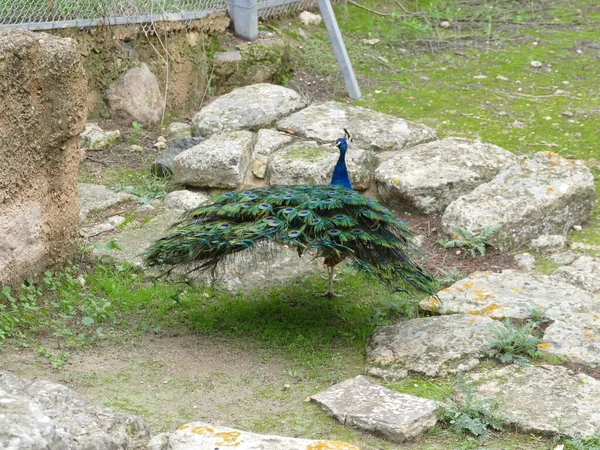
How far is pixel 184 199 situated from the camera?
265 inches

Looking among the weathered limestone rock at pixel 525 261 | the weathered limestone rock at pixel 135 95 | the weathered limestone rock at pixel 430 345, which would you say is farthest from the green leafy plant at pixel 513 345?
the weathered limestone rock at pixel 135 95

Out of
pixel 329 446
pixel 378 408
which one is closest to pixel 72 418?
pixel 329 446

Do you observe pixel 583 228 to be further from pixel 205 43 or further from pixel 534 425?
pixel 205 43

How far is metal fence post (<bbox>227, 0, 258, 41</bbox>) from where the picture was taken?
8.51 metres

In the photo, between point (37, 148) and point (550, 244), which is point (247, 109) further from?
point (550, 244)

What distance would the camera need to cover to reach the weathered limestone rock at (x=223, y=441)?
3447 mm

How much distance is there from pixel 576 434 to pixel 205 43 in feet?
17.9

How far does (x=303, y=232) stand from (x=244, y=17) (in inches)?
171

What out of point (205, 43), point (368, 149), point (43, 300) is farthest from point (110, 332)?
point (205, 43)

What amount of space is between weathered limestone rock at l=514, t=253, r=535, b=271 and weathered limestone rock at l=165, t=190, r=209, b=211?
226 cm

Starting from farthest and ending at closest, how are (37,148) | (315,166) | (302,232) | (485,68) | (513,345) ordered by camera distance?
(485,68) < (315,166) < (37,148) < (513,345) < (302,232)

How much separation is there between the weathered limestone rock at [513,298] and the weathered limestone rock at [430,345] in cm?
23

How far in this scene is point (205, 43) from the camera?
8406mm

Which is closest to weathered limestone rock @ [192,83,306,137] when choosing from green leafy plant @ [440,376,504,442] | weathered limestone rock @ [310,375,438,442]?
weathered limestone rock @ [310,375,438,442]
